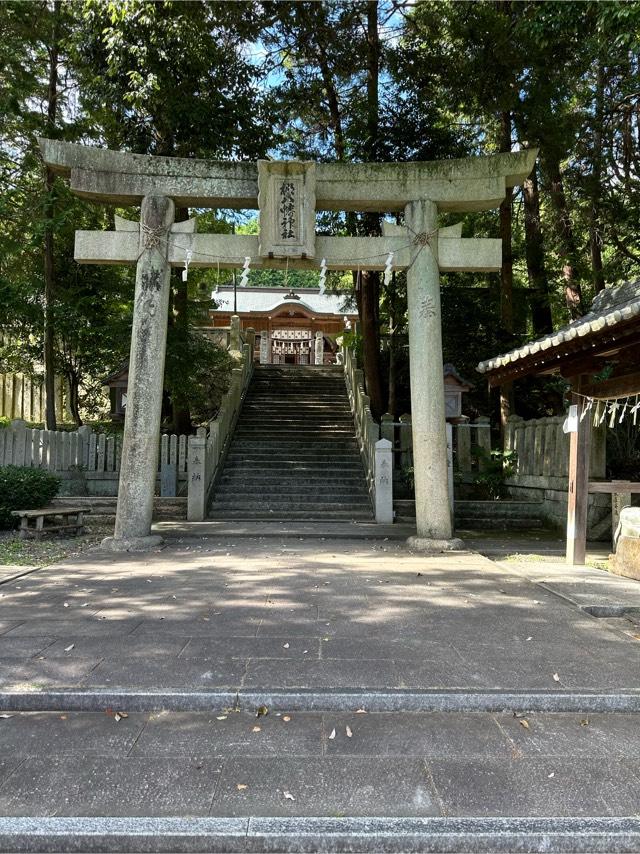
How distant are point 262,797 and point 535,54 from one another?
45.3 ft

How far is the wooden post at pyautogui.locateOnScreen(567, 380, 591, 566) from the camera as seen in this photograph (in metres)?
7.46

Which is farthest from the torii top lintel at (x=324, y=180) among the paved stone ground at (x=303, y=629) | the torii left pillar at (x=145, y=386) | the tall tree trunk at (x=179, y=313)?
the paved stone ground at (x=303, y=629)

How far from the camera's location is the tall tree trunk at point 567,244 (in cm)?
1465

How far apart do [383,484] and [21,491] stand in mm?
6136

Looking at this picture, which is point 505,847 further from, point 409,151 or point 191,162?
point 409,151

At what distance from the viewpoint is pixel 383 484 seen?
10.6m

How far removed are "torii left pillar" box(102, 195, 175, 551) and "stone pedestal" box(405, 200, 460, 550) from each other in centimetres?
370

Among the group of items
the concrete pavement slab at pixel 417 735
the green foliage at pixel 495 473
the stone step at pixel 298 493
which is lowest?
the concrete pavement slab at pixel 417 735

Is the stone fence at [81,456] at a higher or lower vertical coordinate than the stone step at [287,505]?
higher

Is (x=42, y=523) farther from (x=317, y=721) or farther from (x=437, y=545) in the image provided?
(x=317, y=721)

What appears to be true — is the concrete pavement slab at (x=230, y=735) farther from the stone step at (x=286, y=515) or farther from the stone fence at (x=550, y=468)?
the stone fence at (x=550, y=468)

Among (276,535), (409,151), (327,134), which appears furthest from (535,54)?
(276,535)

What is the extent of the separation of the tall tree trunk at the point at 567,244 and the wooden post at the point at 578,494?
315 inches

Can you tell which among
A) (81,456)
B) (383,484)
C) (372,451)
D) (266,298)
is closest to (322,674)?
(383,484)
